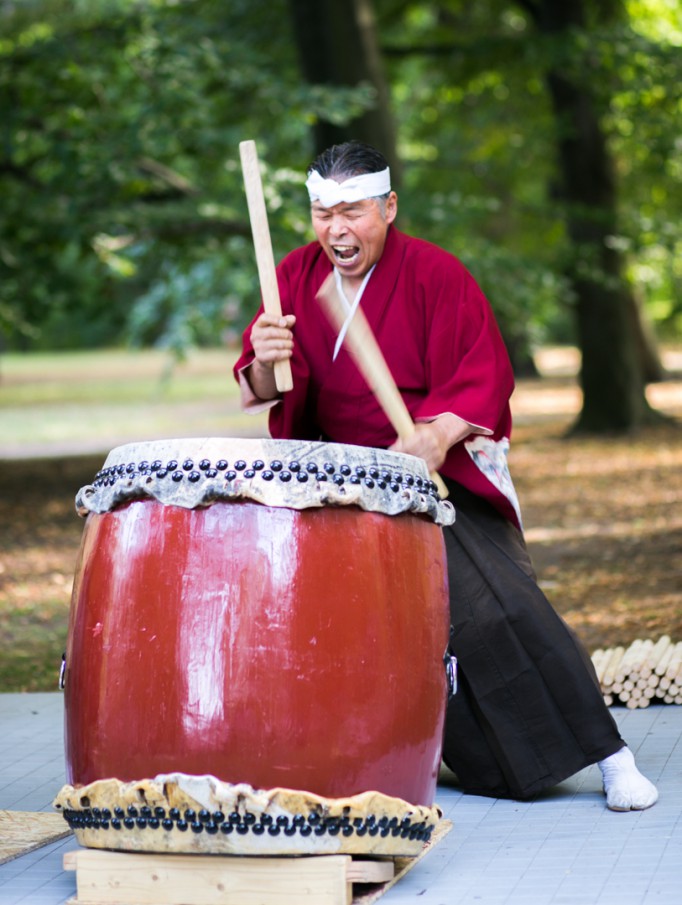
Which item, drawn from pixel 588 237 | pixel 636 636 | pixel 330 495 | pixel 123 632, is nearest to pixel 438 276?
pixel 330 495

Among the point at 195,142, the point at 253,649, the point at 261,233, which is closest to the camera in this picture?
the point at 253,649

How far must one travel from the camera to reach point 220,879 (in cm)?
313

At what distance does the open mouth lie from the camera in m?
3.76

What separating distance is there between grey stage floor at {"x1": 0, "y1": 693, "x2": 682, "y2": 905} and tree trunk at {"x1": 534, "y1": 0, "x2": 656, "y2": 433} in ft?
35.2

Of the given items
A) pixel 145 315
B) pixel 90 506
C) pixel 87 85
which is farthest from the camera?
pixel 145 315

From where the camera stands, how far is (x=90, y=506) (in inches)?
131

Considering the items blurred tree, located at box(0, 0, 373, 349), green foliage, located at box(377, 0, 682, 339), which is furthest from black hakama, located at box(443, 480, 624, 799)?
green foliage, located at box(377, 0, 682, 339)

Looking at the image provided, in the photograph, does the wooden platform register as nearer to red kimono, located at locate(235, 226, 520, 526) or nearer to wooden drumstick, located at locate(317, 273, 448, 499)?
wooden drumstick, located at locate(317, 273, 448, 499)

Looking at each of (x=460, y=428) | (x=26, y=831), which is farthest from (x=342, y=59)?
(x=26, y=831)

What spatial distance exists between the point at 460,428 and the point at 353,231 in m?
0.56

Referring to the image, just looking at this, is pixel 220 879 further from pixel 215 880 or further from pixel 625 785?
pixel 625 785

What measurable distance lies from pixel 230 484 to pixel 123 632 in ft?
1.28

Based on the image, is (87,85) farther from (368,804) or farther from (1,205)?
(368,804)

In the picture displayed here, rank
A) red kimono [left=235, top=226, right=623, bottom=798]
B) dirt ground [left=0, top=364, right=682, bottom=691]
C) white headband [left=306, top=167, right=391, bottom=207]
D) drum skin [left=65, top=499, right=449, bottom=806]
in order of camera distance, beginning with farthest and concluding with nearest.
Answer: dirt ground [left=0, top=364, right=682, bottom=691]
red kimono [left=235, top=226, right=623, bottom=798]
white headband [left=306, top=167, right=391, bottom=207]
drum skin [left=65, top=499, right=449, bottom=806]
